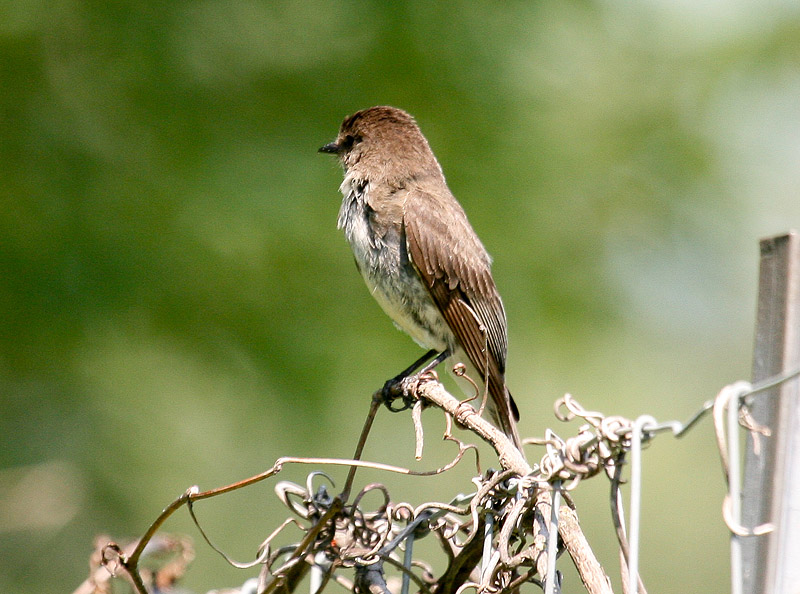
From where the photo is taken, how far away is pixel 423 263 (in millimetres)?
4266

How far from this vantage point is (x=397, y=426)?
6.39 meters

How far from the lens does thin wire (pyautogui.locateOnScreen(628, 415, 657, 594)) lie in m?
1.31

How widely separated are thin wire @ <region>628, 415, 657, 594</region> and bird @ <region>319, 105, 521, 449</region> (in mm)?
2632

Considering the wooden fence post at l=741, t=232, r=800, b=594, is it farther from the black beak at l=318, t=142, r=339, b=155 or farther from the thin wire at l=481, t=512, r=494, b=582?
the black beak at l=318, t=142, r=339, b=155

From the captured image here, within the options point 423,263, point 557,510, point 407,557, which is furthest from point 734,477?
point 423,263

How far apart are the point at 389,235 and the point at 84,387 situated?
2125 mm

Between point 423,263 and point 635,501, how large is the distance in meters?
3.01

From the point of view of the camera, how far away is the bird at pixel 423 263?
4273 millimetres

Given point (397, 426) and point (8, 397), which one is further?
point (397, 426)

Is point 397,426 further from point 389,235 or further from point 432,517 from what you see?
point 432,517

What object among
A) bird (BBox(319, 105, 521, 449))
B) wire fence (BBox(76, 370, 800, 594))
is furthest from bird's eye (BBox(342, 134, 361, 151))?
wire fence (BBox(76, 370, 800, 594))

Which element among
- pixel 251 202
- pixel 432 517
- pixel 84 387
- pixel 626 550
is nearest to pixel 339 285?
pixel 251 202

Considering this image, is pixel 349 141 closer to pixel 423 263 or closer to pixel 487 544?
pixel 423 263

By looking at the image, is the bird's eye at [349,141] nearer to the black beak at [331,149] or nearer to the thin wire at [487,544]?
the black beak at [331,149]
